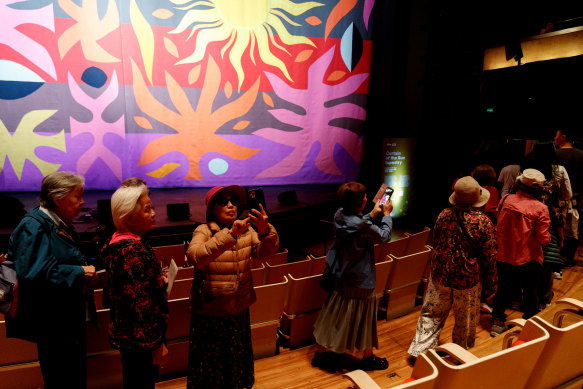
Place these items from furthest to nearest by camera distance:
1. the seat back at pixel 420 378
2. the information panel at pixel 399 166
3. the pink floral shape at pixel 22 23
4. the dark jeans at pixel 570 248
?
the information panel at pixel 399 166 < the pink floral shape at pixel 22 23 < the dark jeans at pixel 570 248 < the seat back at pixel 420 378

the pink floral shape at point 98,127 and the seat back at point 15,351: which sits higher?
the pink floral shape at point 98,127

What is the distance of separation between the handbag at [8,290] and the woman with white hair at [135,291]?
37cm

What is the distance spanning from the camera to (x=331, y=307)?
2.64 metres

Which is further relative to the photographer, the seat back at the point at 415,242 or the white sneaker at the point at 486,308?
the seat back at the point at 415,242

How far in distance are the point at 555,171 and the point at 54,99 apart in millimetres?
7051

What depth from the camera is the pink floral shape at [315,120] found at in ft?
23.9

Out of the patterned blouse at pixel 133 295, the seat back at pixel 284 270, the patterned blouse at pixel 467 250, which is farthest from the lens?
the seat back at pixel 284 270

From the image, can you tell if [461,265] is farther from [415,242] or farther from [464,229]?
[415,242]

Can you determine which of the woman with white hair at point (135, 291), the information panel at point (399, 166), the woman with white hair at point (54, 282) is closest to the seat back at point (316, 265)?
the woman with white hair at point (135, 291)

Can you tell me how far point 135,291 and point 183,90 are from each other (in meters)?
5.67

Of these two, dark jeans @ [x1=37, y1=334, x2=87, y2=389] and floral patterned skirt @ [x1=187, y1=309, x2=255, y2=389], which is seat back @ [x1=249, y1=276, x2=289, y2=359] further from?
dark jeans @ [x1=37, y1=334, x2=87, y2=389]

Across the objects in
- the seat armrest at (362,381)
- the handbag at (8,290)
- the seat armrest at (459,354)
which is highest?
the handbag at (8,290)

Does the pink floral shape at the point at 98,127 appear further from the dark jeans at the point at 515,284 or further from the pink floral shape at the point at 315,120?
the dark jeans at the point at 515,284

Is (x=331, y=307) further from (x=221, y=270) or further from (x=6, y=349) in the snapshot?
(x=6, y=349)
